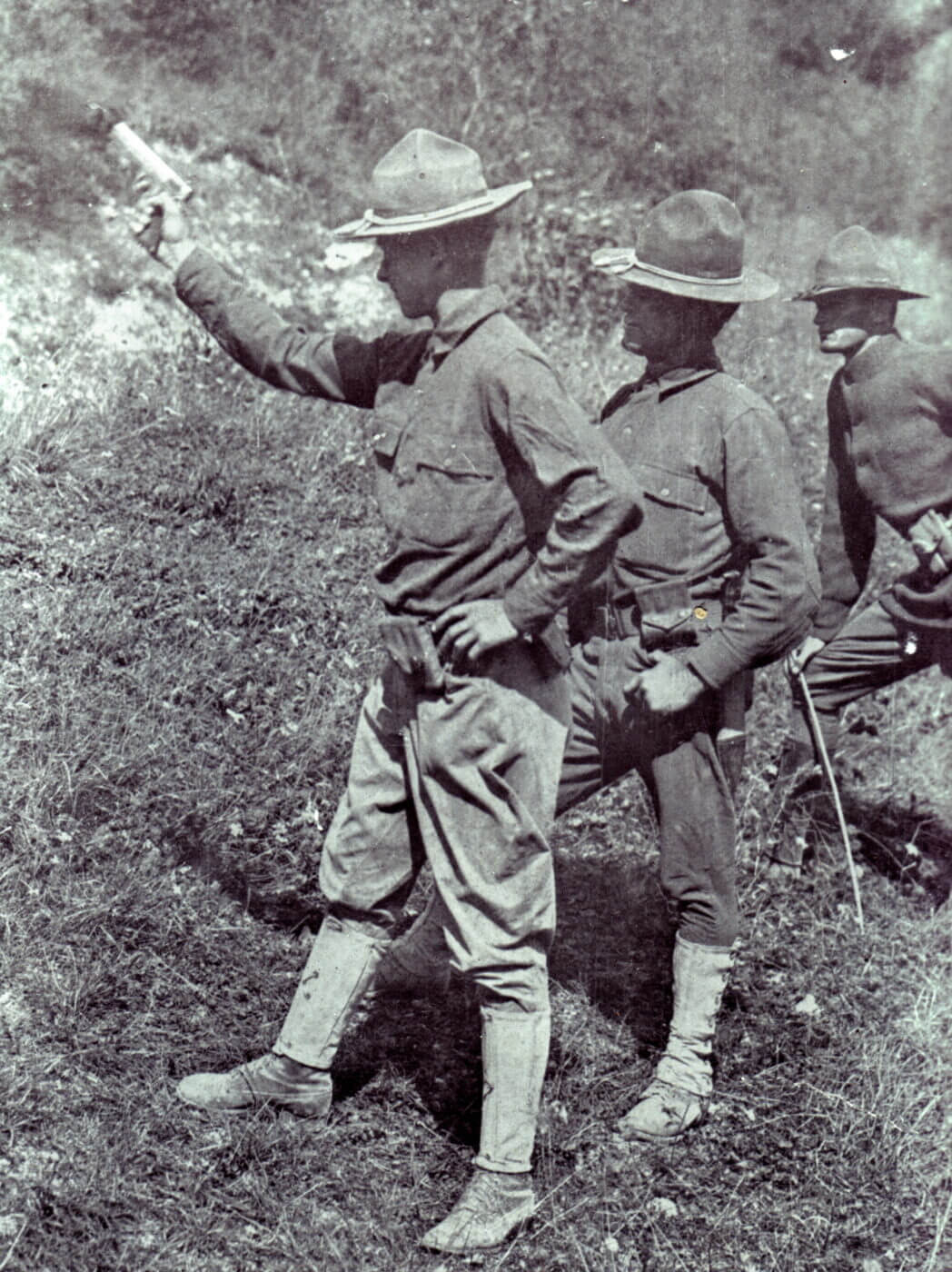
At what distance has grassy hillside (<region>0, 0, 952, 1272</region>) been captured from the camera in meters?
3.45

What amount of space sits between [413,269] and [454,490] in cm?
54

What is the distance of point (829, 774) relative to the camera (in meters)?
5.27

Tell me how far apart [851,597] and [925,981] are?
65.7 inches

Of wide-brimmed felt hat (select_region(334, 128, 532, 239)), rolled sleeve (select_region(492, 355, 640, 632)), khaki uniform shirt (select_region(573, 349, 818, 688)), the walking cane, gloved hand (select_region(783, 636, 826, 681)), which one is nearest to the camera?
rolled sleeve (select_region(492, 355, 640, 632))

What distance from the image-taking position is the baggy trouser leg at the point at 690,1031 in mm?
3932

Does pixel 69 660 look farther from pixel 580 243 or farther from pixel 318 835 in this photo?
pixel 580 243

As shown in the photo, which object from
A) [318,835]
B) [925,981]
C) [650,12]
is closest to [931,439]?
[925,981]

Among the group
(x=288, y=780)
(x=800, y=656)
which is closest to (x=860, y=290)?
(x=800, y=656)

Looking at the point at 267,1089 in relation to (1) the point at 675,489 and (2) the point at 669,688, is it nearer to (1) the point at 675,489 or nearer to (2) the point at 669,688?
(2) the point at 669,688

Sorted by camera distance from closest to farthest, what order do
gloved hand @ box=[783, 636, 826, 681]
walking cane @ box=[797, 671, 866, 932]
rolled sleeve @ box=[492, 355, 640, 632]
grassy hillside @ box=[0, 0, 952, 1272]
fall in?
rolled sleeve @ box=[492, 355, 640, 632]
grassy hillside @ box=[0, 0, 952, 1272]
walking cane @ box=[797, 671, 866, 932]
gloved hand @ box=[783, 636, 826, 681]

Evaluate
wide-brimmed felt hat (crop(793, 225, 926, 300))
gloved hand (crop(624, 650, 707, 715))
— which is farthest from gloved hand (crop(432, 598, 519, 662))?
wide-brimmed felt hat (crop(793, 225, 926, 300))

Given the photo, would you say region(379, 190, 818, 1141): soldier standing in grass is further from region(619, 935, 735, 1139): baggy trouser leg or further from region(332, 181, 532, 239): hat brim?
region(332, 181, 532, 239): hat brim

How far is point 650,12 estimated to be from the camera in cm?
1071

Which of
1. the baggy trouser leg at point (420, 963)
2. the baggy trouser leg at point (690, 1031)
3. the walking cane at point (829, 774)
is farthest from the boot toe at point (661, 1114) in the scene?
the walking cane at point (829, 774)
